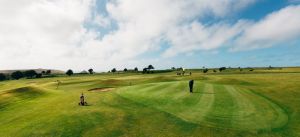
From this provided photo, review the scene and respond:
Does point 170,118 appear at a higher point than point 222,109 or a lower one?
lower

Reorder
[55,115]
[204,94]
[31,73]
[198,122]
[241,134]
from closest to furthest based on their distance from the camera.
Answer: [241,134], [198,122], [55,115], [204,94], [31,73]

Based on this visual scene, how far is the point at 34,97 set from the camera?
41.3 meters

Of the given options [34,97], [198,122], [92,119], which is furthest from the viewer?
[34,97]

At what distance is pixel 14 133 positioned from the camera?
19578 millimetres

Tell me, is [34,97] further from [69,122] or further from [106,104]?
[69,122]

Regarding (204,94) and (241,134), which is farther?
(204,94)

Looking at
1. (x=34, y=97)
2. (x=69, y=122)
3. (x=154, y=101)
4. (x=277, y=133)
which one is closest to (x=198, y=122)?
(x=277, y=133)

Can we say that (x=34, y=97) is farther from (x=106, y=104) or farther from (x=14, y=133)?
(x=14, y=133)

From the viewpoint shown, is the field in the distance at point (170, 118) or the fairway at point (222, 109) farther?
the fairway at point (222, 109)

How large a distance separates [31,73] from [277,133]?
7690 inches

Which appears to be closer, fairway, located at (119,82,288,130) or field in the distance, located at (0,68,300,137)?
field in the distance, located at (0,68,300,137)

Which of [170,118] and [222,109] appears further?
[222,109]

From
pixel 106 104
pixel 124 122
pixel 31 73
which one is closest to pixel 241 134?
pixel 124 122

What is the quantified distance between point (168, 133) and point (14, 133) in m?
12.9
